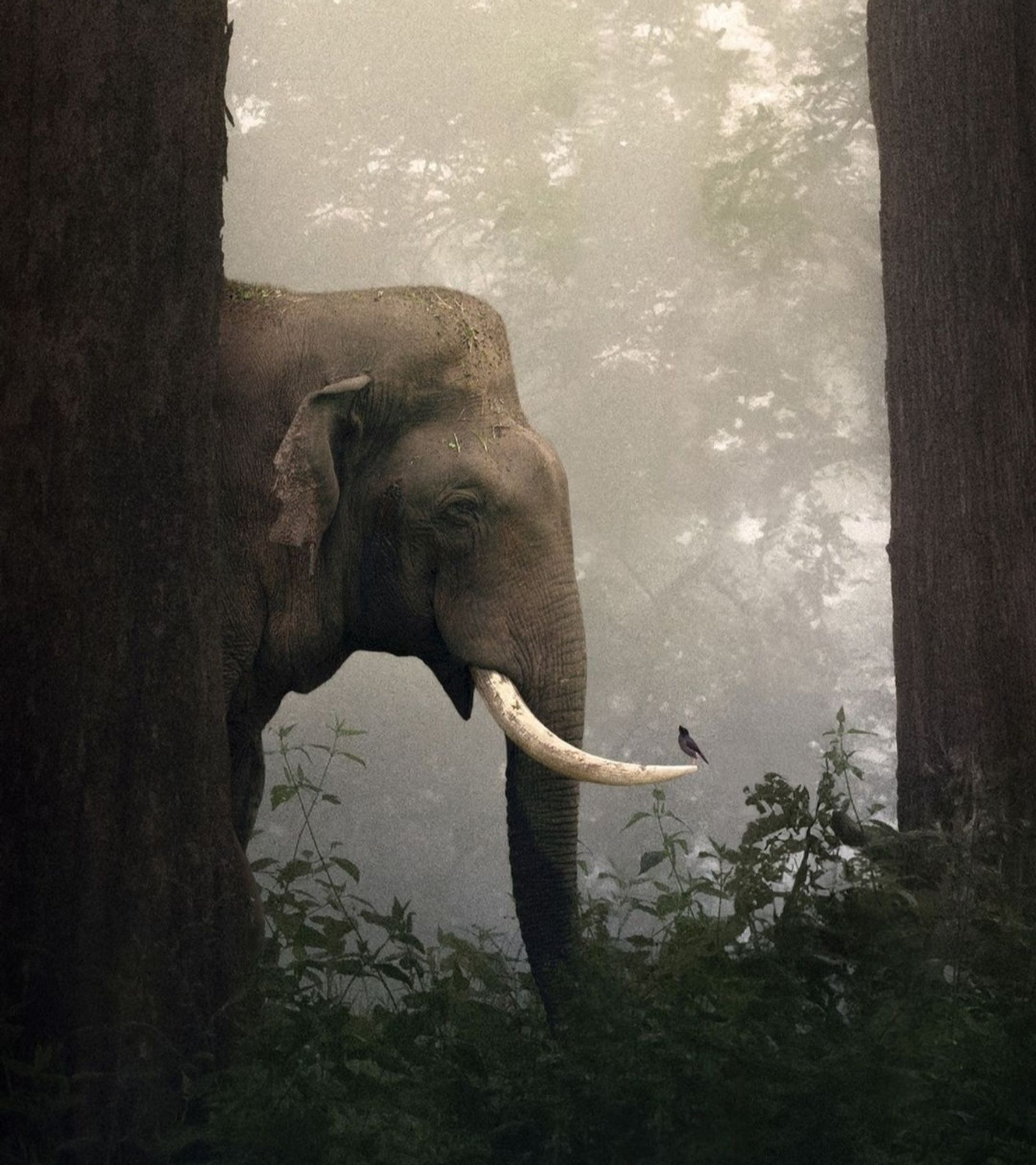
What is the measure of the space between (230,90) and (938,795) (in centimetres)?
4134

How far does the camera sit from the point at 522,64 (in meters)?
41.8

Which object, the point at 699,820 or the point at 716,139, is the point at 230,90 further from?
the point at 699,820

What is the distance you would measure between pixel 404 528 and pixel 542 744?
0.96 meters

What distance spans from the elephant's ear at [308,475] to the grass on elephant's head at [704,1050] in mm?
1403

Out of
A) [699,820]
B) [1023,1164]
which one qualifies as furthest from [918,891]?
[699,820]

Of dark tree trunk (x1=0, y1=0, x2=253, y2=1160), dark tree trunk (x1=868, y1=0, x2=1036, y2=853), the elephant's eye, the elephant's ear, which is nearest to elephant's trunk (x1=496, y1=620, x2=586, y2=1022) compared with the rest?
the elephant's eye

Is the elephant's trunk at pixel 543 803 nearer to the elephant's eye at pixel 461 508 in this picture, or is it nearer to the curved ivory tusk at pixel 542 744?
the curved ivory tusk at pixel 542 744

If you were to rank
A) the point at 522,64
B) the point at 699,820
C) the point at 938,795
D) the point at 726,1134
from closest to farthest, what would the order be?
the point at 726,1134 < the point at 938,795 < the point at 699,820 < the point at 522,64

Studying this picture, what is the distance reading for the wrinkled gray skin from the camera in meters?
5.17

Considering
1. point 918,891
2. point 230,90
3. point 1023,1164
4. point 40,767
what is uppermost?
point 230,90

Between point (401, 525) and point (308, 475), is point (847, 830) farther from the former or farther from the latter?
point (308, 475)

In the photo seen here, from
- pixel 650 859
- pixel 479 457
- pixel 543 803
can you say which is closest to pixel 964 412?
pixel 479 457

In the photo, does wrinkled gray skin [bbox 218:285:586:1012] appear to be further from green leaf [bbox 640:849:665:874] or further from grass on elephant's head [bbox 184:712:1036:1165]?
grass on elephant's head [bbox 184:712:1036:1165]

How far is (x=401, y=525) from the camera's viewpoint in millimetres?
5402
